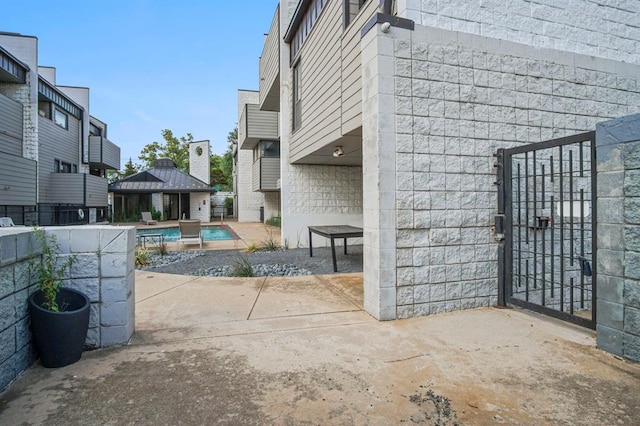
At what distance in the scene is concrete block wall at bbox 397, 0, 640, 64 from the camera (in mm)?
4070

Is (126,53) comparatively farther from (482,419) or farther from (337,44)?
(482,419)

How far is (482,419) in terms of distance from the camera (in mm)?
1972

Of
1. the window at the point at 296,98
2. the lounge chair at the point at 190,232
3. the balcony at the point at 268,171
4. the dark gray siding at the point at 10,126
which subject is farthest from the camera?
the balcony at the point at 268,171

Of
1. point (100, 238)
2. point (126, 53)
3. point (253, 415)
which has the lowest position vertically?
point (253, 415)

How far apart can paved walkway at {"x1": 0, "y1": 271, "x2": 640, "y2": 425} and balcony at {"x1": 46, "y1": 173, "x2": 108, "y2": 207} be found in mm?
16610

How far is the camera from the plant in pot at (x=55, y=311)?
8.51 ft

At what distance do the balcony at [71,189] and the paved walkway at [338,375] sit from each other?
654 inches

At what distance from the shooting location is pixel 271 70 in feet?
39.2

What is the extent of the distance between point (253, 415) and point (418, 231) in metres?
2.57

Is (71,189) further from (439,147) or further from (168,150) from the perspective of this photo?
(168,150)

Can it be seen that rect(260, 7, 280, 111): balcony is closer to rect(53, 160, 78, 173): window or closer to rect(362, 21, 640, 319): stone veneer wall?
rect(362, 21, 640, 319): stone veneer wall

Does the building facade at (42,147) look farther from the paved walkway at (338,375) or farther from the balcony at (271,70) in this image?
the paved walkway at (338,375)

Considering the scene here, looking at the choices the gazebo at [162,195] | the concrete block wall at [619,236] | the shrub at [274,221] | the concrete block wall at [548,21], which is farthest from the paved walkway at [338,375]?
the gazebo at [162,195]

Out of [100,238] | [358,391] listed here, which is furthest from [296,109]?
[358,391]
